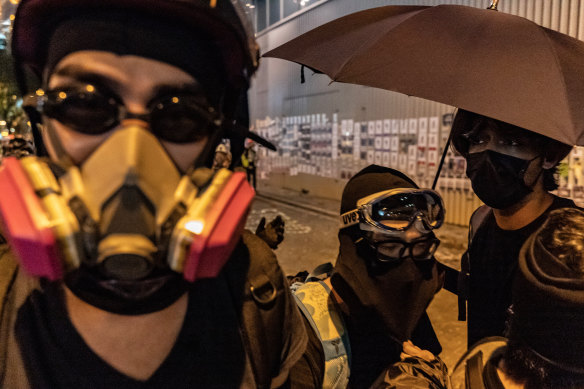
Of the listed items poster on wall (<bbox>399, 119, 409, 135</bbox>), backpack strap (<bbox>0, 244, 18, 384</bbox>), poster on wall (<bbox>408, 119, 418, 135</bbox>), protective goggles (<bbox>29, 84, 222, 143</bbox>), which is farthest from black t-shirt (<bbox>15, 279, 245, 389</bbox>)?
poster on wall (<bbox>399, 119, 409, 135</bbox>)

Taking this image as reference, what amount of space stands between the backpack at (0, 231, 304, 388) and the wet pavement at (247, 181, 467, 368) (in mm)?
2945

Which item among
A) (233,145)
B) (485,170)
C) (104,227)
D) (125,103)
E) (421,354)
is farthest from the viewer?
→ (485,170)

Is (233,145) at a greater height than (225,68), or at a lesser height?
lesser

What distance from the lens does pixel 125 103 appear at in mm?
919

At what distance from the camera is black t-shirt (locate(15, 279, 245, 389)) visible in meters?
0.92

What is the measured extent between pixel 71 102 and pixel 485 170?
6.02ft

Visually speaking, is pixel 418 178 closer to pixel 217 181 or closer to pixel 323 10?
pixel 323 10

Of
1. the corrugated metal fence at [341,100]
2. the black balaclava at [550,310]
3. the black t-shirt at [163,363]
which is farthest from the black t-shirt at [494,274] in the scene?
the corrugated metal fence at [341,100]

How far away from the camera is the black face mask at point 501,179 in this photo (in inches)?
80.2

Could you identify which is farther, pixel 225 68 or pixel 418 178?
pixel 418 178

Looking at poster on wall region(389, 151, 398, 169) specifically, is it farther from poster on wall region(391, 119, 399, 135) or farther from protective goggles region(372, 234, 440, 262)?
protective goggles region(372, 234, 440, 262)

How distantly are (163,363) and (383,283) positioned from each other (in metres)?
1.19

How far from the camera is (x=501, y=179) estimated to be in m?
2.06

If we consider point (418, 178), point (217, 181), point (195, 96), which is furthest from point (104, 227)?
point (418, 178)
